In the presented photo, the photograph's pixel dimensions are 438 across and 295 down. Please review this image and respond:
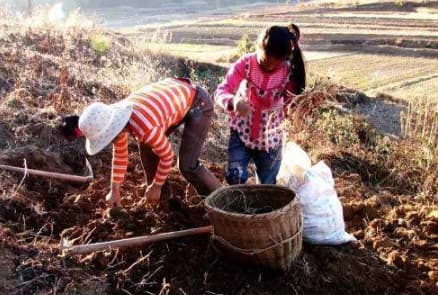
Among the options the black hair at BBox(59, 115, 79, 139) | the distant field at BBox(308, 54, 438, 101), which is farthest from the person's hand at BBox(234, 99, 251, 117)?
the distant field at BBox(308, 54, 438, 101)

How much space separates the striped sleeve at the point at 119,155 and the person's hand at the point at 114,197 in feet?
0.15

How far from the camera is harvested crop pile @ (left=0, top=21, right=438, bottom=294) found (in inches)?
113

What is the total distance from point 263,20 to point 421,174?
1418 centimetres

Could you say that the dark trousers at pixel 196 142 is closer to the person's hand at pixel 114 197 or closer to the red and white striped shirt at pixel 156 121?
the red and white striped shirt at pixel 156 121

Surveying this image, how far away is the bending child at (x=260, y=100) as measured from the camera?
3.27 meters

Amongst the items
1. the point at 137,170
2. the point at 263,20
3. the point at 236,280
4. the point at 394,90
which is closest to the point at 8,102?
the point at 137,170

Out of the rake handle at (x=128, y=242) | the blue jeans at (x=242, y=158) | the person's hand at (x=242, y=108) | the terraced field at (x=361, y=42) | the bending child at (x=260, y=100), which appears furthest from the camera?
the terraced field at (x=361, y=42)

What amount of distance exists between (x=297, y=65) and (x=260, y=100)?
1.02 ft

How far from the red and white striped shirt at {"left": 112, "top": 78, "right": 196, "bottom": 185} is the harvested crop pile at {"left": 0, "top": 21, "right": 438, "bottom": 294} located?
14.1 inches

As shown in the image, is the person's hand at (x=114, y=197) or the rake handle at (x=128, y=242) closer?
the rake handle at (x=128, y=242)

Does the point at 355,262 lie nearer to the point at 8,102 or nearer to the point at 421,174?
the point at 421,174

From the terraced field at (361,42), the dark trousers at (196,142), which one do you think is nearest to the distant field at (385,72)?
the terraced field at (361,42)

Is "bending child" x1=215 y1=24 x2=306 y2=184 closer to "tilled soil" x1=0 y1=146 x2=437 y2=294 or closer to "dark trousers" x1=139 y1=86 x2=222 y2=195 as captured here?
"dark trousers" x1=139 y1=86 x2=222 y2=195

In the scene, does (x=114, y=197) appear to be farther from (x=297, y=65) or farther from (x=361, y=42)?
(x=361, y=42)
